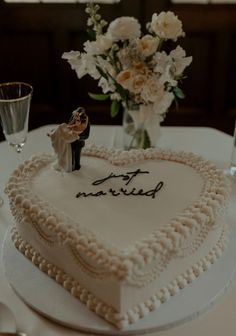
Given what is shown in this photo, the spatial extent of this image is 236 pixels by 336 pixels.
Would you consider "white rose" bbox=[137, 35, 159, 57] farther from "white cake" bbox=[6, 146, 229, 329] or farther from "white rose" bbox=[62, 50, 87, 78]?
"white cake" bbox=[6, 146, 229, 329]

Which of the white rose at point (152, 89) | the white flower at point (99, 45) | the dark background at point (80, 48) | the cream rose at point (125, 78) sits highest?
the white flower at point (99, 45)

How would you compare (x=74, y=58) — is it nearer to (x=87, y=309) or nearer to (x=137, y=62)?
(x=137, y=62)

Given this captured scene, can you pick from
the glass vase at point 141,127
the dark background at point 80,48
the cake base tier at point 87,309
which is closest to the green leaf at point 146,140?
the glass vase at point 141,127

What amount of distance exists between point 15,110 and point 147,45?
420 millimetres

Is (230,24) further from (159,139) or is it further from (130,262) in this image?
(130,262)

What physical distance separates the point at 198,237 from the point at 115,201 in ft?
0.66

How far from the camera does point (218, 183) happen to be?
3.55 ft

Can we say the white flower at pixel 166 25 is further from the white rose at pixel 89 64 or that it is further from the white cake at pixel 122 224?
the white cake at pixel 122 224

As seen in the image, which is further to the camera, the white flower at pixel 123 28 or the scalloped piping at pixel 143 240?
the white flower at pixel 123 28

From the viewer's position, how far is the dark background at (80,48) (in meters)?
2.55

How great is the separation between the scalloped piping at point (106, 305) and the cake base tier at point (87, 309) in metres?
0.01

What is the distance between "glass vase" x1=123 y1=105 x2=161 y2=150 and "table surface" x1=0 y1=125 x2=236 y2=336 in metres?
0.08

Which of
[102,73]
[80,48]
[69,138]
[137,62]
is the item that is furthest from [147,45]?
[80,48]

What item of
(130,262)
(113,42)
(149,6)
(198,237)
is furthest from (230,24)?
(130,262)
